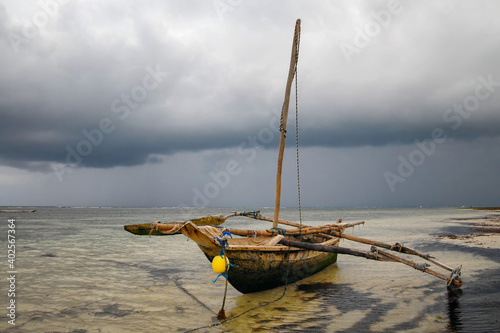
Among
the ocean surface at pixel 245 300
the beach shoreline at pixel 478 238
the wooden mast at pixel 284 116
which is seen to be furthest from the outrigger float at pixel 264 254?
the beach shoreline at pixel 478 238

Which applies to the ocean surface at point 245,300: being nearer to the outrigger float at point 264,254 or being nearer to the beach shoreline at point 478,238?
the outrigger float at point 264,254

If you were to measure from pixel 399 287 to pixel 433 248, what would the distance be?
10.8 m

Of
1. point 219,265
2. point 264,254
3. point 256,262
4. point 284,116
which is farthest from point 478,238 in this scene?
point 219,265

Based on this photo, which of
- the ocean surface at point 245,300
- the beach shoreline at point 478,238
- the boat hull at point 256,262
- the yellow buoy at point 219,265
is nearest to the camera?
the ocean surface at point 245,300

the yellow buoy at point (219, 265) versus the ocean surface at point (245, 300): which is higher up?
the yellow buoy at point (219, 265)

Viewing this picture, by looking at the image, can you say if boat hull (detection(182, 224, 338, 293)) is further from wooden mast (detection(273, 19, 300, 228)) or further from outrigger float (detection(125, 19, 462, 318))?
wooden mast (detection(273, 19, 300, 228))

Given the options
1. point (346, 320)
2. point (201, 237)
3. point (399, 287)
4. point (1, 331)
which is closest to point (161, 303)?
point (201, 237)

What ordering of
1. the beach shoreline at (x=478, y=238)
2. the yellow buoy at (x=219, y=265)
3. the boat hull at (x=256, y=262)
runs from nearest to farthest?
the yellow buoy at (x=219, y=265), the boat hull at (x=256, y=262), the beach shoreline at (x=478, y=238)

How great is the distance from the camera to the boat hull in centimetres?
860

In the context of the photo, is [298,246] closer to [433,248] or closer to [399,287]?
[399,287]

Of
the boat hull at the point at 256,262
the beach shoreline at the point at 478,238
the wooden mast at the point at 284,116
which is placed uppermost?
the wooden mast at the point at 284,116

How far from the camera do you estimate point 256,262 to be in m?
9.04

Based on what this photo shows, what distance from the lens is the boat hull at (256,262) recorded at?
339 inches

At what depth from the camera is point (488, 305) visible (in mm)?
7980
